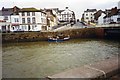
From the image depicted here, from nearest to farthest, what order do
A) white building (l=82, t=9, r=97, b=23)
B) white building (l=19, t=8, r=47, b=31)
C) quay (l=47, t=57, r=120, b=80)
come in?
quay (l=47, t=57, r=120, b=80) → white building (l=19, t=8, r=47, b=31) → white building (l=82, t=9, r=97, b=23)

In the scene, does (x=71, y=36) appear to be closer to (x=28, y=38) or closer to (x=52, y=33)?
(x=52, y=33)

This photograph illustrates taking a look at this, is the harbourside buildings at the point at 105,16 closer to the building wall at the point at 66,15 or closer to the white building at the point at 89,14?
the white building at the point at 89,14

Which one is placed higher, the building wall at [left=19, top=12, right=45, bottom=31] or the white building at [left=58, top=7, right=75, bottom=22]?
the white building at [left=58, top=7, right=75, bottom=22]

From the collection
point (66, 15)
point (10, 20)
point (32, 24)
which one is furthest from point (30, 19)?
point (66, 15)

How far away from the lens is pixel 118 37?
125 ft

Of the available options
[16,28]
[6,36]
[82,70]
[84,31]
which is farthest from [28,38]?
[82,70]

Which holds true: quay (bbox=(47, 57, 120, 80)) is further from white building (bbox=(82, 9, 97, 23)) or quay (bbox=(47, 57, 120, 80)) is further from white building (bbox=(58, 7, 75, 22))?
white building (bbox=(82, 9, 97, 23))

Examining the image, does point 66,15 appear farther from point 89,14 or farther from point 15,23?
point 15,23

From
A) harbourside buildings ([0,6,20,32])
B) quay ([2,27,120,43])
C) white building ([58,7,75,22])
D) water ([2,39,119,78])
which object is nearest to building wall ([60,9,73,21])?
white building ([58,7,75,22])

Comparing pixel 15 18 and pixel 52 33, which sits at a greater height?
pixel 15 18

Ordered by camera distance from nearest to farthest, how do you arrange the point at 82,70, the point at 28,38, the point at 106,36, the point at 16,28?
1. the point at 82,70
2. the point at 28,38
3. the point at 106,36
4. the point at 16,28

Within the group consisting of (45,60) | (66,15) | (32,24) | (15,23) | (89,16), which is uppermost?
(66,15)

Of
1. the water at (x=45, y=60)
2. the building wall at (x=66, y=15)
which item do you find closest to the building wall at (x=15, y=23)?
the water at (x=45, y=60)

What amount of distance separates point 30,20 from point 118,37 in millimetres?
19987
